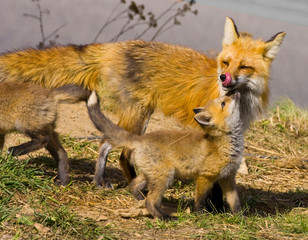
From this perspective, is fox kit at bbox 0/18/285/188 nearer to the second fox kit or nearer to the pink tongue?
the pink tongue

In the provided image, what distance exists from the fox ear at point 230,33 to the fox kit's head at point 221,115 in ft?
3.67

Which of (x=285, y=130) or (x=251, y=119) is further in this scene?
(x=285, y=130)

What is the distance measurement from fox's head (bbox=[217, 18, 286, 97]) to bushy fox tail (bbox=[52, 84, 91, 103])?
1.68 metres

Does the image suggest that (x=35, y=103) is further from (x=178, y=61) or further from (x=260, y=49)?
(x=260, y=49)

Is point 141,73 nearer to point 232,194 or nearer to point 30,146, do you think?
point 30,146

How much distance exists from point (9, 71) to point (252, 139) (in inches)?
191

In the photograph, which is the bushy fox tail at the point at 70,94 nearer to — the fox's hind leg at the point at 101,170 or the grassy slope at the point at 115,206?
the fox's hind leg at the point at 101,170

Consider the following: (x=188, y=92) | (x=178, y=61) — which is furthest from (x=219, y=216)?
(x=178, y=61)

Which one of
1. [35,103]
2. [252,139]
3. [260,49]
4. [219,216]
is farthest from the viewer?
[252,139]

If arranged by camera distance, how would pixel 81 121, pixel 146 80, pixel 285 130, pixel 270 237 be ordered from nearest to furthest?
pixel 270 237, pixel 146 80, pixel 81 121, pixel 285 130

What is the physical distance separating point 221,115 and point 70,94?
6.20ft

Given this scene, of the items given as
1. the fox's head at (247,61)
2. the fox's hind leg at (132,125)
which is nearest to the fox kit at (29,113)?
the fox's hind leg at (132,125)

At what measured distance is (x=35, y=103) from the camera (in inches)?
207

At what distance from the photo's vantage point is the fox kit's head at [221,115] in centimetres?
481
